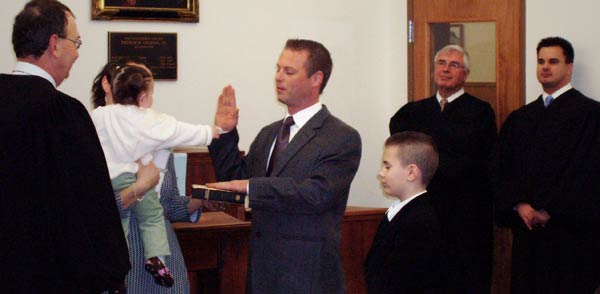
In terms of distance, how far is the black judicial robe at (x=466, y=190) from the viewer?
5.86m

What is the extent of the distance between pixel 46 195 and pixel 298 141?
1160mm

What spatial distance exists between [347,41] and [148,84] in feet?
10.7

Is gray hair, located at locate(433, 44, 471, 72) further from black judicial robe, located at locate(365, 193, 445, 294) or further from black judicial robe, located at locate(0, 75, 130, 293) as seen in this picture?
black judicial robe, located at locate(0, 75, 130, 293)

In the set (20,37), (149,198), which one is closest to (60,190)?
(20,37)

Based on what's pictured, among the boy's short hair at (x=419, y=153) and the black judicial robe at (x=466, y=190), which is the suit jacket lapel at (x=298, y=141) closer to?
the boy's short hair at (x=419, y=153)

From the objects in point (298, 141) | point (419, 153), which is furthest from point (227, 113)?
point (419, 153)

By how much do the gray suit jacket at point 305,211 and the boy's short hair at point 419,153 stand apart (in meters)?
0.36

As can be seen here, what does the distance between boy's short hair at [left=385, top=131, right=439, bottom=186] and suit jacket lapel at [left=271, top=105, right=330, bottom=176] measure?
1.56 feet

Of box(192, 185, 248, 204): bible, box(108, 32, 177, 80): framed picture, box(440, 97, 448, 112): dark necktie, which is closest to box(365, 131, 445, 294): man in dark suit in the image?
box(192, 185, 248, 204): bible

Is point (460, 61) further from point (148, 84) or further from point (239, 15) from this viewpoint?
point (148, 84)

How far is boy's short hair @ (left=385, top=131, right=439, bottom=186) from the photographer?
392 cm

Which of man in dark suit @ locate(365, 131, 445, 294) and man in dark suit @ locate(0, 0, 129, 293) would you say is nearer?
man in dark suit @ locate(0, 0, 129, 293)

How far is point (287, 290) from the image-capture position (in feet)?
11.5

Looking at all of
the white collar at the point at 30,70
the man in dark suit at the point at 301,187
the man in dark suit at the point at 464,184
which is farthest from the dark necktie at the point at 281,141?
the man in dark suit at the point at 464,184
